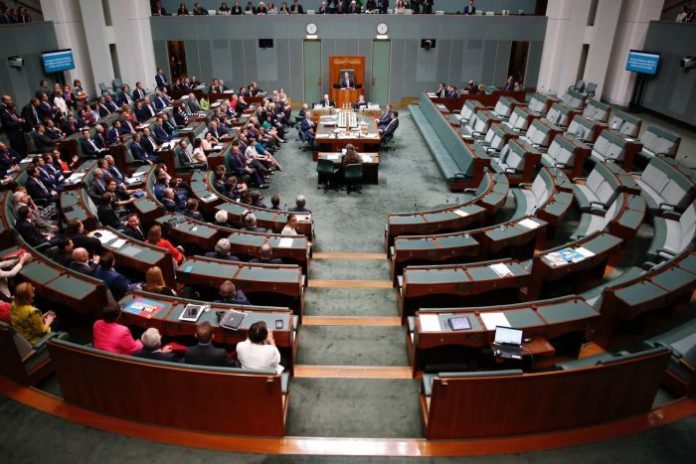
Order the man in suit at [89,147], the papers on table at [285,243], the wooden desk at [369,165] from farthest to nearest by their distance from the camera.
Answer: the wooden desk at [369,165]
the man in suit at [89,147]
the papers on table at [285,243]

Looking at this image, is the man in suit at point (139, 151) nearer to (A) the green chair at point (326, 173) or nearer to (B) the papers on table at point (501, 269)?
(A) the green chair at point (326, 173)

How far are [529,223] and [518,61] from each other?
15976mm

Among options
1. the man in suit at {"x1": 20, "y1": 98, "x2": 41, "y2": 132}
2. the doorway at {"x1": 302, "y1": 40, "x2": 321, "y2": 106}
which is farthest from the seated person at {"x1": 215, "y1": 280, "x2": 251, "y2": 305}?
the doorway at {"x1": 302, "y1": 40, "x2": 321, "y2": 106}

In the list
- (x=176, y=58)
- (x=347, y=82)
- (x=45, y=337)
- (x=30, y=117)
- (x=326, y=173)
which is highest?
(x=176, y=58)

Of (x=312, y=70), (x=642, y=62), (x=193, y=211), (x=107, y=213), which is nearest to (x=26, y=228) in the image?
(x=107, y=213)

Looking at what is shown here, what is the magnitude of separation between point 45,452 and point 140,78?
60.9ft

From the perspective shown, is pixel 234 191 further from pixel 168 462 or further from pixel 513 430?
pixel 513 430

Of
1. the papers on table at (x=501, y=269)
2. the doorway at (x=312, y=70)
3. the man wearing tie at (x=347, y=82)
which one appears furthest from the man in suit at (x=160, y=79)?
the papers on table at (x=501, y=269)

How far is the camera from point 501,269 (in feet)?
21.2

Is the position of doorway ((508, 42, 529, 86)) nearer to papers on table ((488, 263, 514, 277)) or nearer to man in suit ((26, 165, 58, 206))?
papers on table ((488, 263, 514, 277))

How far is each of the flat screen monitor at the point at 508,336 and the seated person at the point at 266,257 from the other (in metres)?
3.20

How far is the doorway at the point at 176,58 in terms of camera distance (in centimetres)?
2075

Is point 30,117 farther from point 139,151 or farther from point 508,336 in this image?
point 508,336

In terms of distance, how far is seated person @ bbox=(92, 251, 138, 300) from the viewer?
19.5 ft
